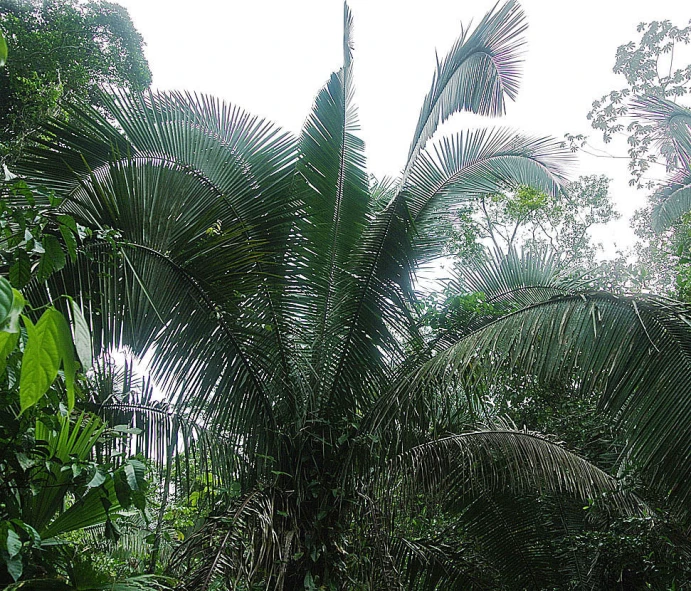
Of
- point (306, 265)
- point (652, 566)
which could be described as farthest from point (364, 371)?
point (652, 566)

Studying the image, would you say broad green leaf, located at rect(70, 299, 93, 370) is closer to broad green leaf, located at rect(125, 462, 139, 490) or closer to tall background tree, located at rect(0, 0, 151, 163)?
broad green leaf, located at rect(125, 462, 139, 490)

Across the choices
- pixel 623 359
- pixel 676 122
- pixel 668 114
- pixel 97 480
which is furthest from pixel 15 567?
pixel 676 122

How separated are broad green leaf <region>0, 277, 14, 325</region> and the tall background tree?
7900mm

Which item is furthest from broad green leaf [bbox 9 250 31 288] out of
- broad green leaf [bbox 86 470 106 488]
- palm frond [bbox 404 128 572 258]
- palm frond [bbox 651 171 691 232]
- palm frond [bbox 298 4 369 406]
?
palm frond [bbox 651 171 691 232]

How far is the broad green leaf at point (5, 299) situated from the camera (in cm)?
70

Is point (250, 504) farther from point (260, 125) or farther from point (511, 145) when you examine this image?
point (511, 145)

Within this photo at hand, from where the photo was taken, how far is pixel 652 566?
177 inches

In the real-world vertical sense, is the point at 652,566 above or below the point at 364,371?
below

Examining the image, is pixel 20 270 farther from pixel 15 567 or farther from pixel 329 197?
pixel 329 197

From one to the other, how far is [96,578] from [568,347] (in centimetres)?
232

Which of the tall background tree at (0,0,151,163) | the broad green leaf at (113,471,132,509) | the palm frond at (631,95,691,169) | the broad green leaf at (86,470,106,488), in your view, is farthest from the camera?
the tall background tree at (0,0,151,163)

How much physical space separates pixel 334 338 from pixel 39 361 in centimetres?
337

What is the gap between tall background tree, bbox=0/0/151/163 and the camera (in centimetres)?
972

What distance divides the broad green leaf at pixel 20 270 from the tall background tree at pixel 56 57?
6.81 metres
